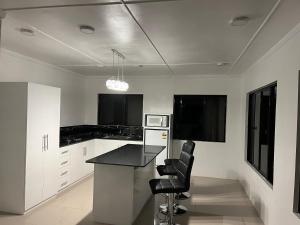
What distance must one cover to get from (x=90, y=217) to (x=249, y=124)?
3500 millimetres

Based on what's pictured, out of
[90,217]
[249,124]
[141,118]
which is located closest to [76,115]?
[141,118]

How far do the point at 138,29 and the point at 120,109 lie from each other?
382cm

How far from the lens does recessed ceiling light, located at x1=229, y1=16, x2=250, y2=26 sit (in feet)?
7.04

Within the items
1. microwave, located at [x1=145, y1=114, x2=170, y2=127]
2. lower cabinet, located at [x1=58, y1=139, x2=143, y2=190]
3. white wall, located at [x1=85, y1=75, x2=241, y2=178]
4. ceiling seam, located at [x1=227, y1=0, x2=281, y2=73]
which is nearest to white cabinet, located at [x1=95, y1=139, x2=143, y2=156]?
lower cabinet, located at [x1=58, y1=139, x2=143, y2=190]

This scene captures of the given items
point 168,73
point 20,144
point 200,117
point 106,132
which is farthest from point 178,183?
point 106,132

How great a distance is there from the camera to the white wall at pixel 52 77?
3.76 meters

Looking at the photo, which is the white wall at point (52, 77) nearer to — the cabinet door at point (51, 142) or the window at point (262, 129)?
the cabinet door at point (51, 142)

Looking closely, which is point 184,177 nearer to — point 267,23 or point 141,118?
point 267,23

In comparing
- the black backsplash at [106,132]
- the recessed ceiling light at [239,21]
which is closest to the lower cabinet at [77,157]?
the black backsplash at [106,132]

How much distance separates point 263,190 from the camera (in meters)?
3.36

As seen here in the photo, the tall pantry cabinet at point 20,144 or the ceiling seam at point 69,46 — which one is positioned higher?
the ceiling seam at point 69,46

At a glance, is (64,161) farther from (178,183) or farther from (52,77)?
(178,183)

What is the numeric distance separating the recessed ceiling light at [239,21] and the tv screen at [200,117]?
11.3 feet

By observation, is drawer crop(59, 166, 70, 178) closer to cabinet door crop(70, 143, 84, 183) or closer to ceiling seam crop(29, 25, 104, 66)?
cabinet door crop(70, 143, 84, 183)
